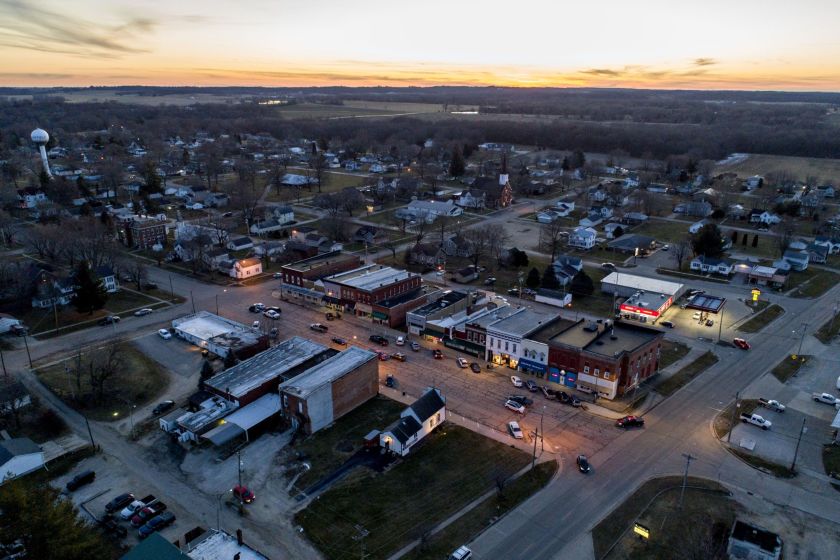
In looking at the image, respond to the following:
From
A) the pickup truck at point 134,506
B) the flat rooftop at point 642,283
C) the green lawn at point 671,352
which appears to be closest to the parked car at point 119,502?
the pickup truck at point 134,506

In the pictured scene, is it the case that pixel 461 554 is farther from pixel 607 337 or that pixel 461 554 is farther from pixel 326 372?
pixel 607 337

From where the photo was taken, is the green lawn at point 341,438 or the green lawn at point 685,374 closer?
the green lawn at point 341,438

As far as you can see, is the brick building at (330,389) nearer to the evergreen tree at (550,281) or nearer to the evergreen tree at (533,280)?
the evergreen tree at (533,280)

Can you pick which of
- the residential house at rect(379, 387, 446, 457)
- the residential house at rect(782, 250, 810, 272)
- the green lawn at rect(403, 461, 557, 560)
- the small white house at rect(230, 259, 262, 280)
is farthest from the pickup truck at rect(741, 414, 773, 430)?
the small white house at rect(230, 259, 262, 280)

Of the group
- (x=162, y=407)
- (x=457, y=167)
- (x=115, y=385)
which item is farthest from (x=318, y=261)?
(x=457, y=167)

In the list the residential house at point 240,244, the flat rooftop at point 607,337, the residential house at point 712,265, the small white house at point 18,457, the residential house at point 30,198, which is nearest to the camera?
the small white house at point 18,457

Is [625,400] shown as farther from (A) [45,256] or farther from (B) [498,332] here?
(A) [45,256]

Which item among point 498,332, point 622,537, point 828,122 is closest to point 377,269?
point 498,332
